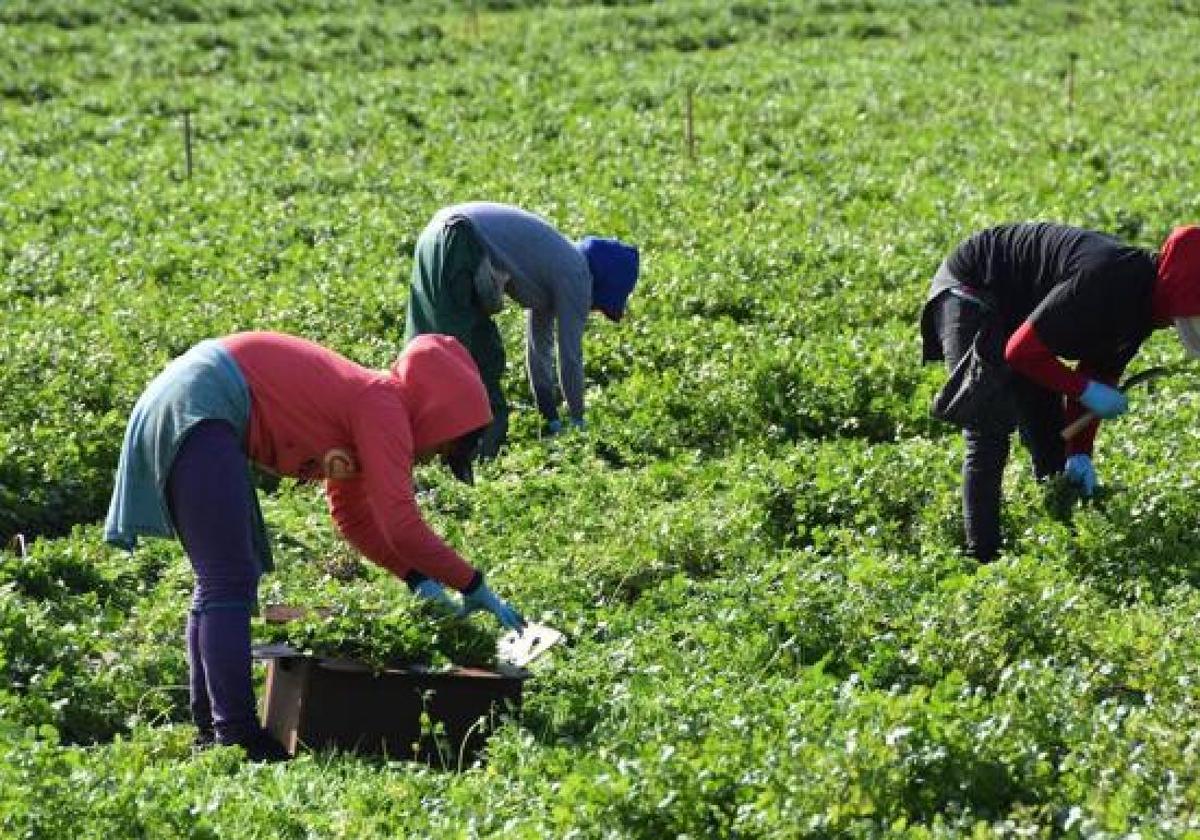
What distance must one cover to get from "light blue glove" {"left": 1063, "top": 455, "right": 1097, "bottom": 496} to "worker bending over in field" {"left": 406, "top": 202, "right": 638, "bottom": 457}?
207 cm

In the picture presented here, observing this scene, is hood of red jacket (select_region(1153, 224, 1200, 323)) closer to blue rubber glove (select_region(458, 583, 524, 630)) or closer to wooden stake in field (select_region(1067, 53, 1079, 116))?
blue rubber glove (select_region(458, 583, 524, 630))

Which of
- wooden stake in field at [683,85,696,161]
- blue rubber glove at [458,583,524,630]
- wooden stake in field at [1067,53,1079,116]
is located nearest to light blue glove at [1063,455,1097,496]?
blue rubber glove at [458,583,524,630]

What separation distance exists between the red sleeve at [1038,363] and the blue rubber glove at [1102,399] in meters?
0.04

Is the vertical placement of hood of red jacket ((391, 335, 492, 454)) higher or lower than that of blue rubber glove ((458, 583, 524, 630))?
higher

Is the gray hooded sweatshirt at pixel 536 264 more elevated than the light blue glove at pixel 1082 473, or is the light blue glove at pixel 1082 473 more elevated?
the gray hooded sweatshirt at pixel 536 264

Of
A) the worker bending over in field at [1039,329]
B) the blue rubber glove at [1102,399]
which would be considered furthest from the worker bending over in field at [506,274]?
the blue rubber glove at [1102,399]

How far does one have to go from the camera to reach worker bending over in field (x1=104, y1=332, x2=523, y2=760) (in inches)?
253

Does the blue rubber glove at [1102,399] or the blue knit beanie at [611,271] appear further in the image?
the blue knit beanie at [611,271]

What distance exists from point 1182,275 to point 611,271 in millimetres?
2662

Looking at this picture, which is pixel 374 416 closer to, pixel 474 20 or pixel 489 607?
pixel 489 607

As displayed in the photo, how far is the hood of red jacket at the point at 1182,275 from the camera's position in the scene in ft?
24.6

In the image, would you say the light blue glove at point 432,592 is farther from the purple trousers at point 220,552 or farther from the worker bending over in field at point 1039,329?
the worker bending over in field at point 1039,329

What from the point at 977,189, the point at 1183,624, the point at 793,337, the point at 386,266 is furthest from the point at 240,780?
the point at 977,189

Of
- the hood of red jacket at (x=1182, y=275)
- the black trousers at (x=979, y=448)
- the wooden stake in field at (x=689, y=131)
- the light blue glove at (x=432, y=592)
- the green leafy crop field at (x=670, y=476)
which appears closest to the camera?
the green leafy crop field at (x=670, y=476)
